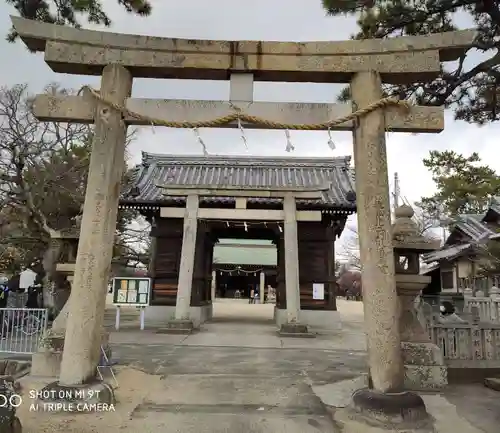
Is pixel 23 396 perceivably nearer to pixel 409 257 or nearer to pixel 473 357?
pixel 409 257

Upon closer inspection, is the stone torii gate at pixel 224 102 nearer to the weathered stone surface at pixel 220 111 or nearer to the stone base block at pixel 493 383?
the weathered stone surface at pixel 220 111

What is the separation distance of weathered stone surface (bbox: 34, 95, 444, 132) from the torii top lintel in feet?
1.52

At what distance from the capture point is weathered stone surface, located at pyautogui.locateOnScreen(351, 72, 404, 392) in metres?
4.66

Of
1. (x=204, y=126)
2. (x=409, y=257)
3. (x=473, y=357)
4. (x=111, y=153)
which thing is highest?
(x=204, y=126)

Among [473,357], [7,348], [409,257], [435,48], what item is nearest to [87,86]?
[435,48]

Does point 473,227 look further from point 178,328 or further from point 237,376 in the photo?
point 237,376

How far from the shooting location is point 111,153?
532 centimetres

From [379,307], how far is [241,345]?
6.43 m

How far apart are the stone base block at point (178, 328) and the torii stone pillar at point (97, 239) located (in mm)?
7832

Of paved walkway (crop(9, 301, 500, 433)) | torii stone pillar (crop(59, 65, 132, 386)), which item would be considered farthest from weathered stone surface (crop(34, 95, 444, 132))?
paved walkway (crop(9, 301, 500, 433))

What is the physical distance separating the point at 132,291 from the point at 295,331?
5.53m

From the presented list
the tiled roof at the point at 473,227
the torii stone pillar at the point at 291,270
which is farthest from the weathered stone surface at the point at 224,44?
the tiled roof at the point at 473,227

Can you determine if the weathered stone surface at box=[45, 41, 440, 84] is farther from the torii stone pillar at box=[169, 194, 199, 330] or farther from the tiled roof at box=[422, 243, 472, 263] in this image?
the tiled roof at box=[422, 243, 472, 263]

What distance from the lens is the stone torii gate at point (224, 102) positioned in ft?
16.5
